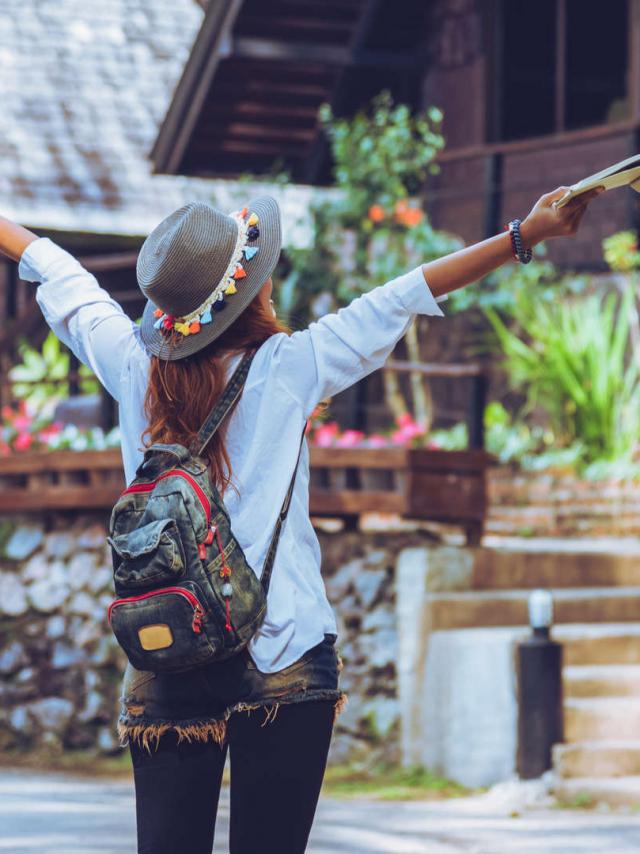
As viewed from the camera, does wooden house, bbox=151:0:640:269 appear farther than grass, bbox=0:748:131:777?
Yes

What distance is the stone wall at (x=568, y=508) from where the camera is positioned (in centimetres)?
1066

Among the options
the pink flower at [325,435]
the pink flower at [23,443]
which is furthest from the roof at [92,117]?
the pink flower at [325,435]

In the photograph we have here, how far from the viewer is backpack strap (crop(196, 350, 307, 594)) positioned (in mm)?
3061

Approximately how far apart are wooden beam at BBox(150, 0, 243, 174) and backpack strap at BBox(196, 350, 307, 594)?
10740mm

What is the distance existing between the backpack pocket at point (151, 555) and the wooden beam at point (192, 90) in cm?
1093

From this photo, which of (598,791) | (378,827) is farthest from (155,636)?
(598,791)

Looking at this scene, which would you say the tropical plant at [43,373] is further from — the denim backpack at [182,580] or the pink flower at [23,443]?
the denim backpack at [182,580]

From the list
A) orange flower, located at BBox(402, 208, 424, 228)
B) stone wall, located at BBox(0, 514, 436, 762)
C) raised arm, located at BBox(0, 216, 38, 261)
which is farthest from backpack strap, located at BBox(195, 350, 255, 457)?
orange flower, located at BBox(402, 208, 424, 228)

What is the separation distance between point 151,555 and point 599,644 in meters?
5.58

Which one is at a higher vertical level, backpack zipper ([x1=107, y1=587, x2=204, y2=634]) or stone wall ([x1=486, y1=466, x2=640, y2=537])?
stone wall ([x1=486, y1=466, x2=640, y2=537])

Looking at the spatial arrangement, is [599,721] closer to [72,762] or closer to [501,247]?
[72,762]

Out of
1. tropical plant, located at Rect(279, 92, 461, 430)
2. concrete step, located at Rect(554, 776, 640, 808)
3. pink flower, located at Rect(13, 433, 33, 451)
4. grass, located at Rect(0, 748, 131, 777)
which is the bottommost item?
grass, located at Rect(0, 748, 131, 777)

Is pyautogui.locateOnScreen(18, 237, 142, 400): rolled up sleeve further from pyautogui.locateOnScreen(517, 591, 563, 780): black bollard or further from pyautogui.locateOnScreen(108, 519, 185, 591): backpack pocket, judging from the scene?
pyautogui.locateOnScreen(517, 591, 563, 780): black bollard

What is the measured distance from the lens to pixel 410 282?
3.07 m
